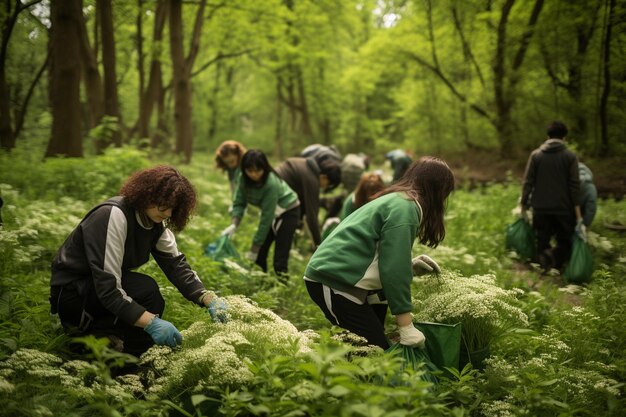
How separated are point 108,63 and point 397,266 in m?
10.3

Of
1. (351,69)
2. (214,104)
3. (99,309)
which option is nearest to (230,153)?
(99,309)

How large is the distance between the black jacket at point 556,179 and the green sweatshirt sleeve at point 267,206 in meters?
3.70

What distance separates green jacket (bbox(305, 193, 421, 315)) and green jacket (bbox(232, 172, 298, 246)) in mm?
2270

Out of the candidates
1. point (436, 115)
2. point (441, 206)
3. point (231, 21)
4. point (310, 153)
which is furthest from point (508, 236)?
point (231, 21)

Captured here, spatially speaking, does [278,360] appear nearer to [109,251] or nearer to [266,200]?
[109,251]

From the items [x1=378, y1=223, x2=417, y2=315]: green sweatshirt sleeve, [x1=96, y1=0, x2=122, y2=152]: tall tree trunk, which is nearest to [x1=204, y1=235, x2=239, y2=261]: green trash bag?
[x1=378, y1=223, x2=417, y2=315]: green sweatshirt sleeve

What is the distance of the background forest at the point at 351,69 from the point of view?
29.7 feet

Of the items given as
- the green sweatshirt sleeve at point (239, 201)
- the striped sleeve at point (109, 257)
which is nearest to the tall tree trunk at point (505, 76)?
the green sweatshirt sleeve at point (239, 201)

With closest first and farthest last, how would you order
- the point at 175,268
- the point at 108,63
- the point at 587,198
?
the point at 175,268, the point at 587,198, the point at 108,63

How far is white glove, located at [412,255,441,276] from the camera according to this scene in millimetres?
Answer: 3684

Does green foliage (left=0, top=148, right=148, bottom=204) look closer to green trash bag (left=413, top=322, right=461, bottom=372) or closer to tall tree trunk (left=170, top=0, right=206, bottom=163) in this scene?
tall tree trunk (left=170, top=0, right=206, bottom=163)

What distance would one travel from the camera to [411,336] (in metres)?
2.90

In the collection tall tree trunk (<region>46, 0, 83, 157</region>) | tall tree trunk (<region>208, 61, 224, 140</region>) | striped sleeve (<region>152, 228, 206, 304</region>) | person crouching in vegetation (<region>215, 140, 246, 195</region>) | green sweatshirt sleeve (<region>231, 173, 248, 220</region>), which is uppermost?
tall tree trunk (<region>208, 61, 224, 140</region>)

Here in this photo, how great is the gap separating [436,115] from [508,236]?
37.2 ft
